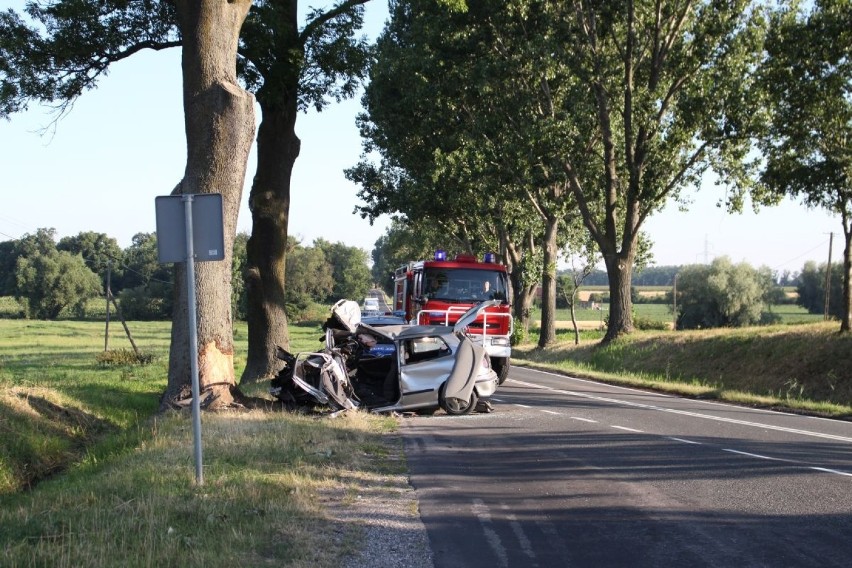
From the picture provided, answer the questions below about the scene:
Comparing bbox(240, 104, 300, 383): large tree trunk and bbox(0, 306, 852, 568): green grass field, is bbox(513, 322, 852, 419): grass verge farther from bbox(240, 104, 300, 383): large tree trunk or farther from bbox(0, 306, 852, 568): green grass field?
bbox(240, 104, 300, 383): large tree trunk

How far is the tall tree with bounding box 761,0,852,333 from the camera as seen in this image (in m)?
21.5

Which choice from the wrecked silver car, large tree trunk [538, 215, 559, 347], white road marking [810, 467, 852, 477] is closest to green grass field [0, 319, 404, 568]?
the wrecked silver car

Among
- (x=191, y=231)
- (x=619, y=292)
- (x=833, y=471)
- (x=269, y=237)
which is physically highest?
(x=269, y=237)

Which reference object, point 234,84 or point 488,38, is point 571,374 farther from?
point 234,84

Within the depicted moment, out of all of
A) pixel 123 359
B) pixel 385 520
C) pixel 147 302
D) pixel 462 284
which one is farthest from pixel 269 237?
pixel 147 302

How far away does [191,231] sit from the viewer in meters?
8.51

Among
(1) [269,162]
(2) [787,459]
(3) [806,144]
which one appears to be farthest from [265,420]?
(3) [806,144]

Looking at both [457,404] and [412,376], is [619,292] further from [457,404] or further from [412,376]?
→ [412,376]

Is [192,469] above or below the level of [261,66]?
below

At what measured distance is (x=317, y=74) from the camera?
2238 centimetres

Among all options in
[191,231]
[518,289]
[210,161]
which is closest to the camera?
[191,231]

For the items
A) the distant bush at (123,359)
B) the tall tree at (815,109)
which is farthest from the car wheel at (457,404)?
the distant bush at (123,359)

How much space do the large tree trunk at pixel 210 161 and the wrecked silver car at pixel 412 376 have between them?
4.28 feet

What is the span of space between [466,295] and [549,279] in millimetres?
A: 21075
